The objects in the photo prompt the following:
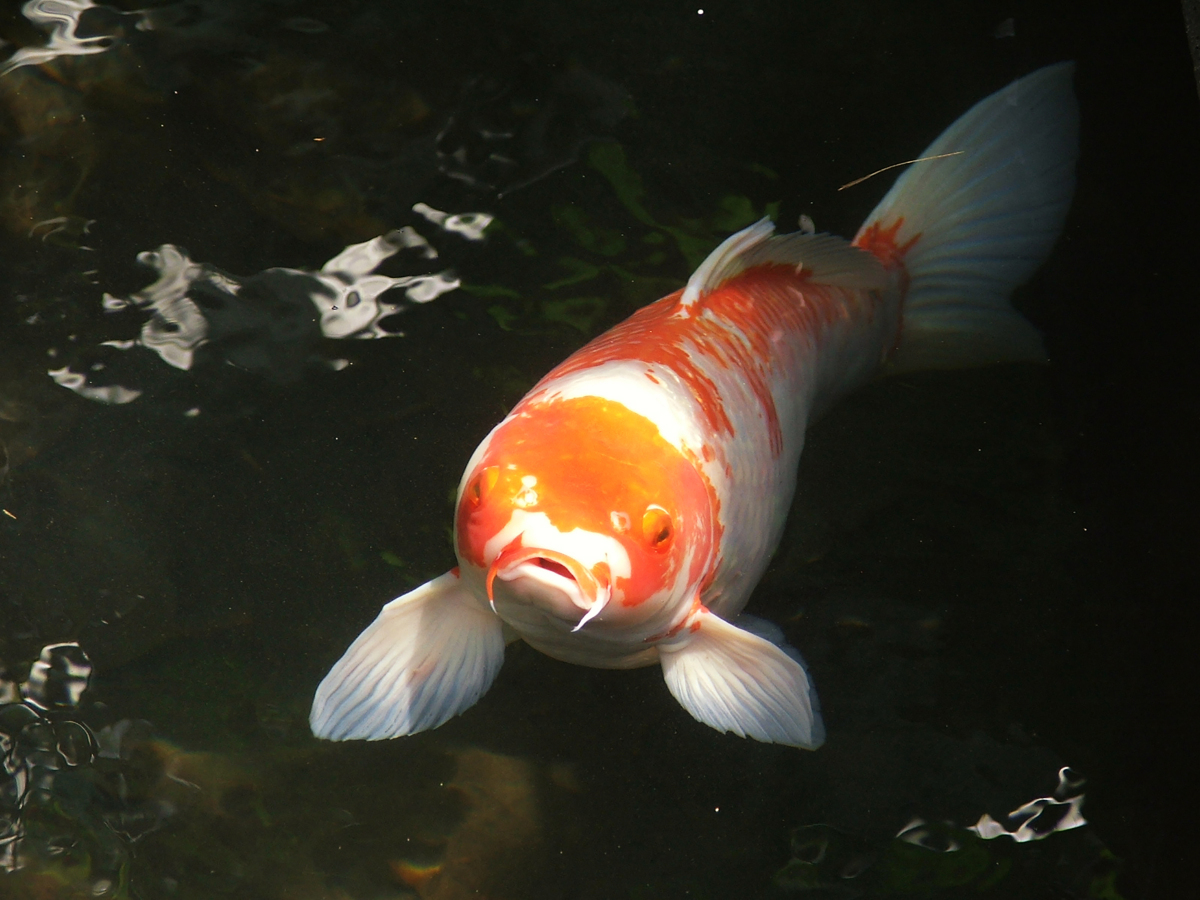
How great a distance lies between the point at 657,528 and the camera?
1.62 meters

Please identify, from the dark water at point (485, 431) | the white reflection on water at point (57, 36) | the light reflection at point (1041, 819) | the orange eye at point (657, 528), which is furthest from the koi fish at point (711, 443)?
the white reflection on water at point (57, 36)

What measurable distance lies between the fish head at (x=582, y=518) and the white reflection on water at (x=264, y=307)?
1.12 meters

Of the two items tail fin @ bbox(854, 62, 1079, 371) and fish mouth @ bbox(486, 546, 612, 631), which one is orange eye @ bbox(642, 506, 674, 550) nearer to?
fish mouth @ bbox(486, 546, 612, 631)

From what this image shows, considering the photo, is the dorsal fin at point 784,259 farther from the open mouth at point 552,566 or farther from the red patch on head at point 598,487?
the open mouth at point 552,566

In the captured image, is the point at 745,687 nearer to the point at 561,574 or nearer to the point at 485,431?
the point at 561,574

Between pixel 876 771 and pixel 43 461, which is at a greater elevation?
pixel 43 461

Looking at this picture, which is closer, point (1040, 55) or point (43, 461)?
point (43, 461)

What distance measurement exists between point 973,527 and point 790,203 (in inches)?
49.2

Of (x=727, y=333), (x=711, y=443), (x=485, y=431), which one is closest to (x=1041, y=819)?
(x=711, y=443)

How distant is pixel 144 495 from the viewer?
98.5 inches

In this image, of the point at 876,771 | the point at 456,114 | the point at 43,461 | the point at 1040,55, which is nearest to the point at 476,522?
the point at 876,771

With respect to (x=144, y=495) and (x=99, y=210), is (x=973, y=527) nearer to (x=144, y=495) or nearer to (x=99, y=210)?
(x=144, y=495)

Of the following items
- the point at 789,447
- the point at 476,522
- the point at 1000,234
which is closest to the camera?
the point at 476,522

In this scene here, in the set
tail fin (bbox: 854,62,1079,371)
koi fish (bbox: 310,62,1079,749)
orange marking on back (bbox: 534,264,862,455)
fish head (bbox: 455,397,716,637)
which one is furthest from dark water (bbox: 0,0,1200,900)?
fish head (bbox: 455,397,716,637)
